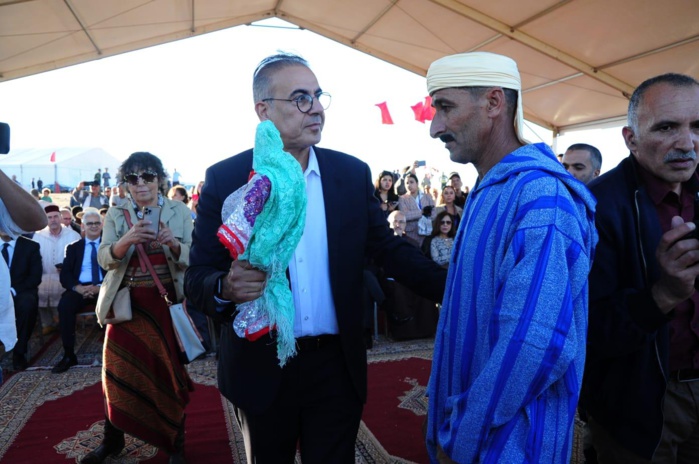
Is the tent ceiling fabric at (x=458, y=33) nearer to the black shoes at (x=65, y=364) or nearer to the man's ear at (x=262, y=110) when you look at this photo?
the black shoes at (x=65, y=364)

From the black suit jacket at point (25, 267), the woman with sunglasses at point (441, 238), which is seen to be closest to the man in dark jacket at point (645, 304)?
the woman with sunglasses at point (441, 238)

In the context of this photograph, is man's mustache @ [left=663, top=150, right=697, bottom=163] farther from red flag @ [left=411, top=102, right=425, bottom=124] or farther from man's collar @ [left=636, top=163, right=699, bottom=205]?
red flag @ [left=411, top=102, right=425, bottom=124]

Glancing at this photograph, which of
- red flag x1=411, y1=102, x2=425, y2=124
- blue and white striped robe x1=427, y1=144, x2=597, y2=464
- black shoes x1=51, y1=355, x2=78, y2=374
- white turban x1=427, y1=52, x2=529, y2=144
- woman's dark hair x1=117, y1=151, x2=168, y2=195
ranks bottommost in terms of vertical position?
black shoes x1=51, y1=355, x2=78, y2=374

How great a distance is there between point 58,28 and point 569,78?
9.62 m

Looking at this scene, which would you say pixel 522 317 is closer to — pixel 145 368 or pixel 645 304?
pixel 645 304

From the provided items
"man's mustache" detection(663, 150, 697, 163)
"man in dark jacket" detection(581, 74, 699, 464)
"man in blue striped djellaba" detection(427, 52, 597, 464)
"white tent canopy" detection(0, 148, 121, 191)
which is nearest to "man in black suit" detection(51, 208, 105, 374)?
"man in blue striped djellaba" detection(427, 52, 597, 464)

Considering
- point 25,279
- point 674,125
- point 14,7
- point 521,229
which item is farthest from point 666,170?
point 14,7

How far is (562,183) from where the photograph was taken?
1.30 m

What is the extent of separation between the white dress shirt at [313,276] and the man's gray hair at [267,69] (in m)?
0.34

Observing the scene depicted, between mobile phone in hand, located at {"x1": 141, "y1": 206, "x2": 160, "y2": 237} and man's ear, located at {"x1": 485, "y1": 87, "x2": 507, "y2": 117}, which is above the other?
man's ear, located at {"x1": 485, "y1": 87, "x2": 507, "y2": 117}

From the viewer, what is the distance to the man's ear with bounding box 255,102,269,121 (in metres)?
1.90

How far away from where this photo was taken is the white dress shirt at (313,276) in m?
1.93

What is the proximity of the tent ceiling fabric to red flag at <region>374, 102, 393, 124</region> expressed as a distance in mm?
1452

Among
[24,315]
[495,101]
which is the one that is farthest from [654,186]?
[24,315]
